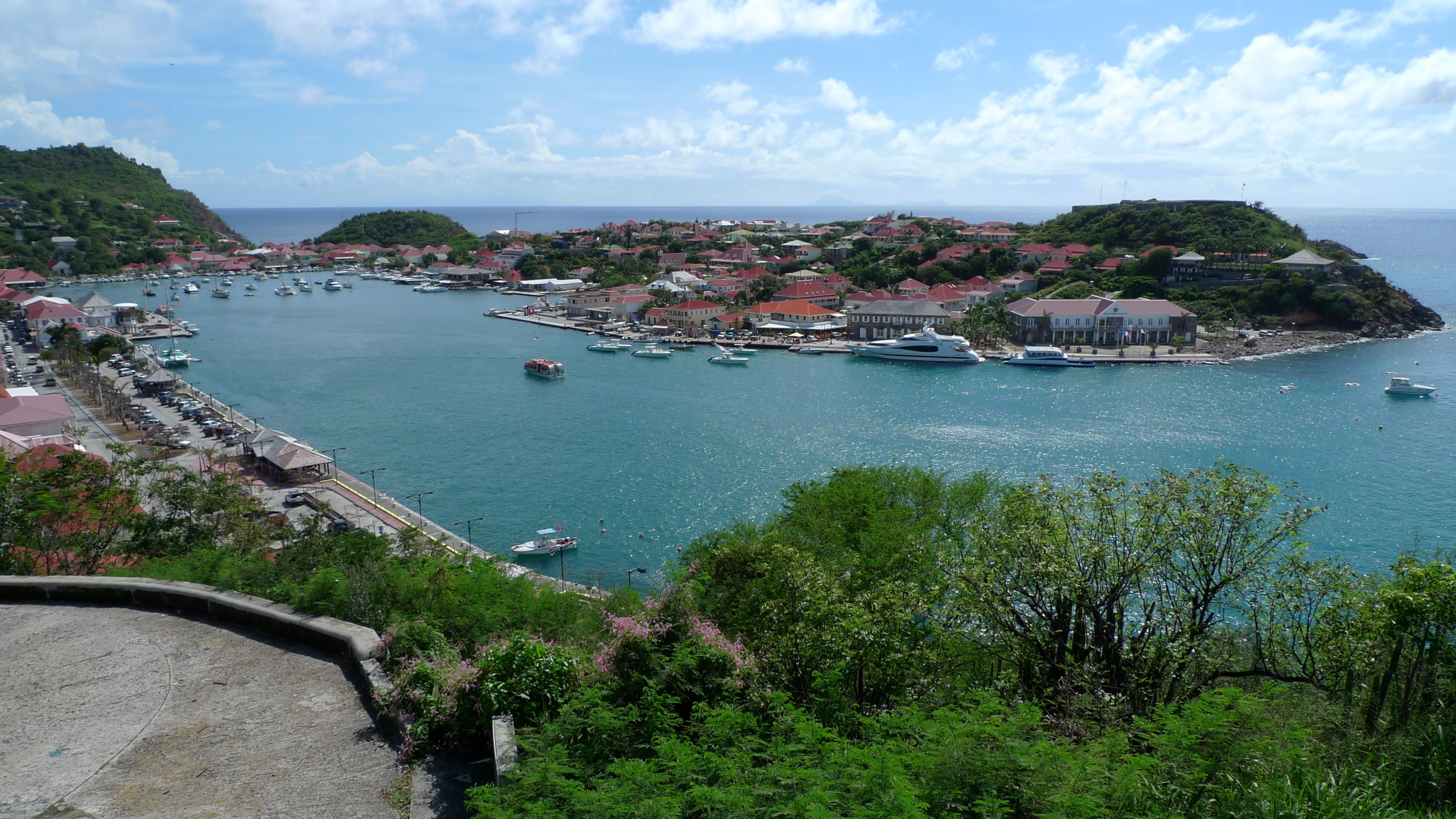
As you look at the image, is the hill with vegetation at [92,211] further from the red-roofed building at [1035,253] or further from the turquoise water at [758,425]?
the red-roofed building at [1035,253]

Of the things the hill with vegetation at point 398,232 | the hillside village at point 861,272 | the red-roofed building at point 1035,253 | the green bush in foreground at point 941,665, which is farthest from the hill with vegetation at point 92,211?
the green bush in foreground at point 941,665

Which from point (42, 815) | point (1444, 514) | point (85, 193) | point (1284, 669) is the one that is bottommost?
point (1444, 514)

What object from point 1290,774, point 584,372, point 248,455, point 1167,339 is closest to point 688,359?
point 584,372

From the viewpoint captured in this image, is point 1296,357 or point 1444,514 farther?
point 1296,357

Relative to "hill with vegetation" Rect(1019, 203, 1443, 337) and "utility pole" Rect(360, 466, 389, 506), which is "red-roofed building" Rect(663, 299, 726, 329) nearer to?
"hill with vegetation" Rect(1019, 203, 1443, 337)

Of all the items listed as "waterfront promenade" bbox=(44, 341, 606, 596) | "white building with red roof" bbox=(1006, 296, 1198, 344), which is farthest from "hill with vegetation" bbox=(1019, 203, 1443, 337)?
"waterfront promenade" bbox=(44, 341, 606, 596)

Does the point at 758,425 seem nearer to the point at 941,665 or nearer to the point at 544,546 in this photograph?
the point at 544,546

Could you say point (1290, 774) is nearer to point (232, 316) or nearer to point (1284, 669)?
point (1284, 669)
